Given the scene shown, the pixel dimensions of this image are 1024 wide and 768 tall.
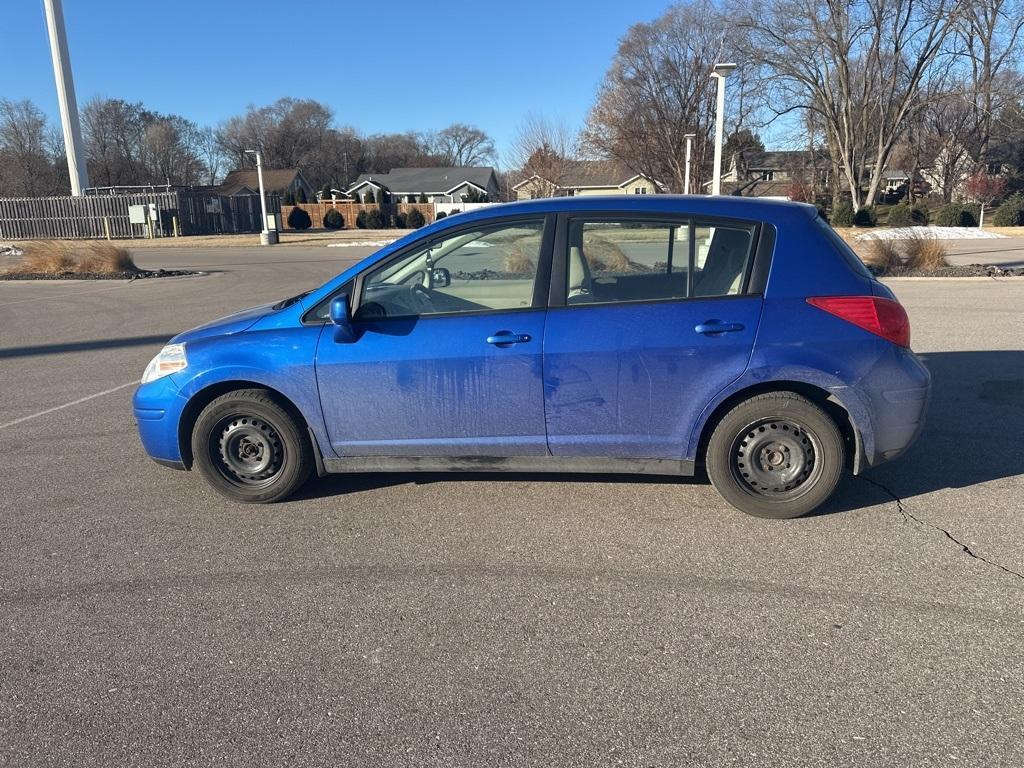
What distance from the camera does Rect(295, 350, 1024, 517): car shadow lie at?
14.6 feet

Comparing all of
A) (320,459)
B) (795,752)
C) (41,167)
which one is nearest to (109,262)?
(320,459)

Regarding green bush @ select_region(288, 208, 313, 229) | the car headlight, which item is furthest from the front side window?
green bush @ select_region(288, 208, 313, 229)

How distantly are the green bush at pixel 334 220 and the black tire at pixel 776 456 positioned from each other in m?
61.8

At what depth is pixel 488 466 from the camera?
4184 mm

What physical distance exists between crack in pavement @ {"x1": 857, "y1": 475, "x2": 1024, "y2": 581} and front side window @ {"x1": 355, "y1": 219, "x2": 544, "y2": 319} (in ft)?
8.42

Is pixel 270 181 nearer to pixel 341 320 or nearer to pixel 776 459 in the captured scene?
pixel 341 320

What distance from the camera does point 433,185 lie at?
7956 cm

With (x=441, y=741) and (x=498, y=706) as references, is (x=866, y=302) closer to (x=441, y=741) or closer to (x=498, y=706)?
(x=498, y=706)

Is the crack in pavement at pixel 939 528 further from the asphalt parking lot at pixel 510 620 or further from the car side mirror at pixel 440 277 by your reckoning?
the car side mirror at pixel 440 277

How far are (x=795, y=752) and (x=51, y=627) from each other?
3088mm

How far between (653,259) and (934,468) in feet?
8.21

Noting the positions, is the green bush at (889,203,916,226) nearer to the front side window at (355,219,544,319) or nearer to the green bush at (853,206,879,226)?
the green bush at (853,206,879,226)

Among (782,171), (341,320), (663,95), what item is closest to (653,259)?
(341,320)

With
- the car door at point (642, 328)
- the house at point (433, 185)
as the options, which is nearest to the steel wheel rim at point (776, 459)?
the car door at point (642, 328)
